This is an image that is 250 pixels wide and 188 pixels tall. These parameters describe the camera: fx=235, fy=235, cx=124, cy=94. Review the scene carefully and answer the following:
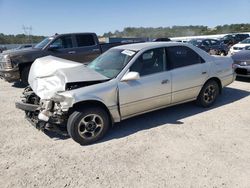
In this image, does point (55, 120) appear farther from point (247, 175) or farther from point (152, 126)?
point (247, 175)

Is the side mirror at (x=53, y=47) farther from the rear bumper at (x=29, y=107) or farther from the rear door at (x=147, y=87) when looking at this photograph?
the rear door at (x=147, y=87)

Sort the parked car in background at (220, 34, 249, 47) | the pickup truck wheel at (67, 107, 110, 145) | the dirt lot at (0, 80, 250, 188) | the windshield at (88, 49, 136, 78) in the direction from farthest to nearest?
the parked car in background at (220, 34, 249, 47) < the windshield at (88, 49, 136, 78) < the pickup truck wheel at (67, 107, 110, 145) < the dirt lot at (0, 80, 250, 188)

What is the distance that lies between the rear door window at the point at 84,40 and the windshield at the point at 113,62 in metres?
4.39

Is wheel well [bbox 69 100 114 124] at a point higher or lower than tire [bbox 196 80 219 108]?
higher

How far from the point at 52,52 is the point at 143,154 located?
6.30 m

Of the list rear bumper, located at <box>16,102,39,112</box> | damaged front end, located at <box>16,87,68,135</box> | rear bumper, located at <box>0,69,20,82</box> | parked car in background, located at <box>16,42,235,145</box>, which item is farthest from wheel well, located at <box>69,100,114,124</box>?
rear bumper, located at <box>0,69,20,82</box>

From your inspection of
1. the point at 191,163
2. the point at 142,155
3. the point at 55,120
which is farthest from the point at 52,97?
the point at 191,163

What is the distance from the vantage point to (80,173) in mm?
3154

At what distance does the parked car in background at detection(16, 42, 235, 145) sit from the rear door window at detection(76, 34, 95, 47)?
430 cm

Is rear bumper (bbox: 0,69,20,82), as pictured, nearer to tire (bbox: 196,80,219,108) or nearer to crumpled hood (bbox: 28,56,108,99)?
crumpled hood (bbox: 28,56,108,99)

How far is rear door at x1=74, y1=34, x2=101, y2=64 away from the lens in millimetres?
9055

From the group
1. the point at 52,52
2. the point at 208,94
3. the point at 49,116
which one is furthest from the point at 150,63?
the point at 52,52

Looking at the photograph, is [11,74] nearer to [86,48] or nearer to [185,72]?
[86,48]

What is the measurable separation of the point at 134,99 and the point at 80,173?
162cm
